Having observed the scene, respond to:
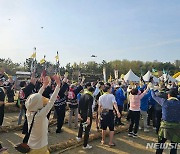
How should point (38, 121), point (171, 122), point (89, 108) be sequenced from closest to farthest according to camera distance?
1. point (38, 121)
2. point (171, 122)
3. point (89, 108)

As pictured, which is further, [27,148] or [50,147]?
[50,147]

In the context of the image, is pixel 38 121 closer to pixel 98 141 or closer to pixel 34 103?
pixel 34 103

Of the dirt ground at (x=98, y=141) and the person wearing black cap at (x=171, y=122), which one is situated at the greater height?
the person wearing black cap at (x=171, y=122)

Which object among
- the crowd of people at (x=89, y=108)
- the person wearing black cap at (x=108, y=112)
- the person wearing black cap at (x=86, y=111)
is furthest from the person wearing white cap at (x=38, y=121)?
the person wearing black cap at (x=108, y=112)

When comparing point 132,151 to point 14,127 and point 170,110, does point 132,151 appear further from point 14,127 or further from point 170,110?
point 14,127

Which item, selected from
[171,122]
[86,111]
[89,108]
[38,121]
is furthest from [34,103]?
[86,111]

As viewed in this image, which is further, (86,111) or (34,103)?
(86,111)

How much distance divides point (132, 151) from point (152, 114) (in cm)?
404

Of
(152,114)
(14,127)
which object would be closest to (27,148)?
(14,127)

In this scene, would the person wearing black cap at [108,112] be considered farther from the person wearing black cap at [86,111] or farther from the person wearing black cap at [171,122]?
the person wearing black cap at [171,122]

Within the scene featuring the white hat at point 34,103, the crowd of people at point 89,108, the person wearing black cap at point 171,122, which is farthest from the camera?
the person wearing black cap at point 171,122

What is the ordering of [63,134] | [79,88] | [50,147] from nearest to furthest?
[50,147]
[63,134]
[79,88]

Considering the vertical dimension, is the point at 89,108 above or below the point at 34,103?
below

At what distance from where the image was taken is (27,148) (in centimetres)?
379
